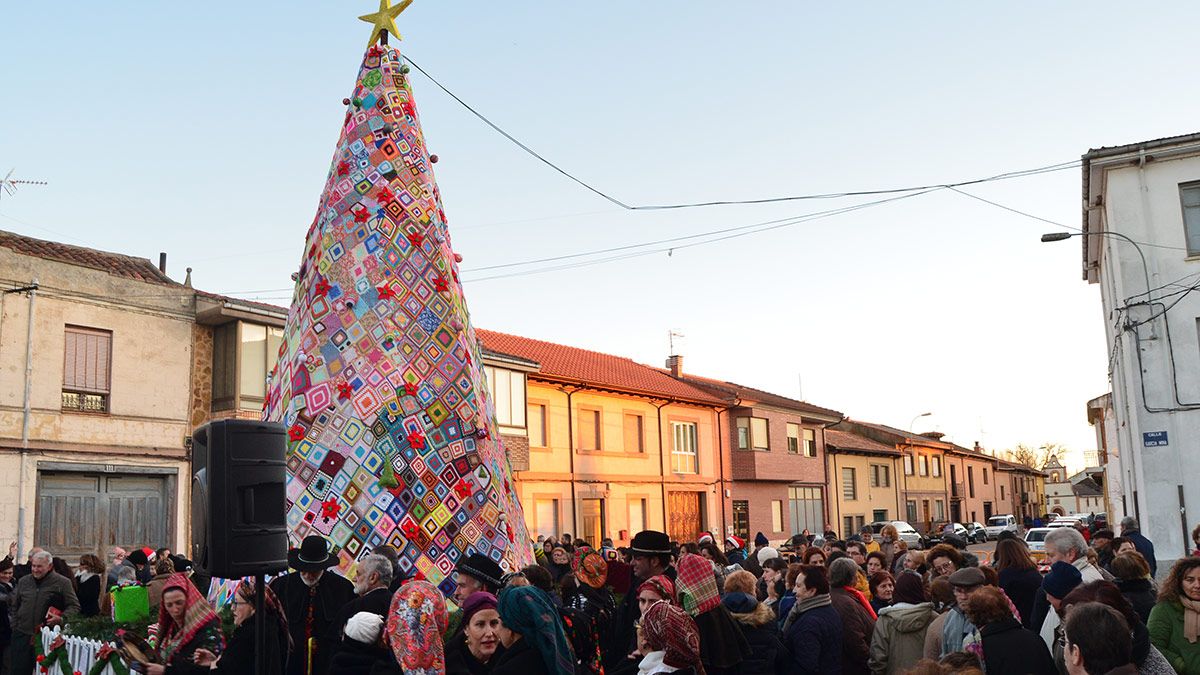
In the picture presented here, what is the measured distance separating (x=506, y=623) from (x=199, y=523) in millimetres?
1897

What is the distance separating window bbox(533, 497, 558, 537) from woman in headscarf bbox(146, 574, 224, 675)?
21.3 m

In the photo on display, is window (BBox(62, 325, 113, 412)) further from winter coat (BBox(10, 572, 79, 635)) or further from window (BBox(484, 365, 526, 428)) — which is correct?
window (BBox(484, 365, 526, 428))

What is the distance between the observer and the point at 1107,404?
1678 inches

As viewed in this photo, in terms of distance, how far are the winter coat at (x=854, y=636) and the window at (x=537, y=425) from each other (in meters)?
20.7

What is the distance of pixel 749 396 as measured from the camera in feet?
131

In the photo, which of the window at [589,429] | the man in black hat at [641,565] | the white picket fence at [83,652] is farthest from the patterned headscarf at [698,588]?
the window at [589,429]

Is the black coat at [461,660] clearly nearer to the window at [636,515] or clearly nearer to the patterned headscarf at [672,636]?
the patterned headscarf at [672,636]

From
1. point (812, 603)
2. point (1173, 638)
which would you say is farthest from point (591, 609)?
point (1173, 638)

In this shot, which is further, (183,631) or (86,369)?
(86,369)

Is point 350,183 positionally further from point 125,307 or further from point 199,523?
point 125,307

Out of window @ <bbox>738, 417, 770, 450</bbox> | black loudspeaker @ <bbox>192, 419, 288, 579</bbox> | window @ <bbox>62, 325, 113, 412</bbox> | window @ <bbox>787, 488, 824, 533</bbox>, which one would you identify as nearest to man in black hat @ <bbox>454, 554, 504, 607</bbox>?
black loudspeaker @ <bbox>192, 419, 288, 579</bbox>

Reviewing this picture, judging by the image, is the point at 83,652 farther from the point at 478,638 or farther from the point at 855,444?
the point at 855,444

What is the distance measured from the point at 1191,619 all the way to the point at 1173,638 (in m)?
0.14

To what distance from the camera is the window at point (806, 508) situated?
40.8m
